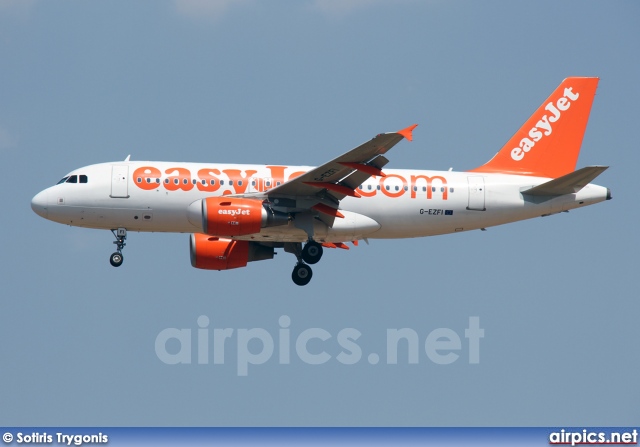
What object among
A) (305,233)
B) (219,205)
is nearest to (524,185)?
(305,233)

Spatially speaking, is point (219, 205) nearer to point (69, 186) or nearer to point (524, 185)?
point (69, 186)

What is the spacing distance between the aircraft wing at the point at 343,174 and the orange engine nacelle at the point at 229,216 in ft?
3.50

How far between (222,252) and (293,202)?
4.93 metres

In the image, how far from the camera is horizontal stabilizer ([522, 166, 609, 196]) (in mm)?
51625

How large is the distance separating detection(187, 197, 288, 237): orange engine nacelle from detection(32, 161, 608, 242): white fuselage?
1.00 m

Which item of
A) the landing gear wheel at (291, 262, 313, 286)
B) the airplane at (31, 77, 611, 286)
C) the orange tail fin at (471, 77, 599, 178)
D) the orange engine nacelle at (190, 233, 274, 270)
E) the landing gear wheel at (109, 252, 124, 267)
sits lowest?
the landing gear wheel at (291, 262, 313, 286)

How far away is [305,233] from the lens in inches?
2041

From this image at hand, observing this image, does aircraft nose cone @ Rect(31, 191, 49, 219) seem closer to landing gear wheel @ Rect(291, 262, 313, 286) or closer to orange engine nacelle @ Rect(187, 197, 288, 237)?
orange engine nacelle @ Rect(187, 197, 288, 237)

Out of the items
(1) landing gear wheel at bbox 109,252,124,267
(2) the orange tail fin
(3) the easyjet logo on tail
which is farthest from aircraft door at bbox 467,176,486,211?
(1) landing gear wheel at bbox 109,252,124,267

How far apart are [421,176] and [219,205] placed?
881 centimetres

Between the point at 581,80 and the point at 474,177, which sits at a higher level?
the point at 581,80

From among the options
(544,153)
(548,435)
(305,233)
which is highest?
(544,153)

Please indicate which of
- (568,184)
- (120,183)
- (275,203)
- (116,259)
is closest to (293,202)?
(275,203)

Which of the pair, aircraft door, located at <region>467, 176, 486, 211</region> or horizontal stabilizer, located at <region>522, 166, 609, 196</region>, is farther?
aircraft door, located at <region>467, 176, 486, 211</region>
